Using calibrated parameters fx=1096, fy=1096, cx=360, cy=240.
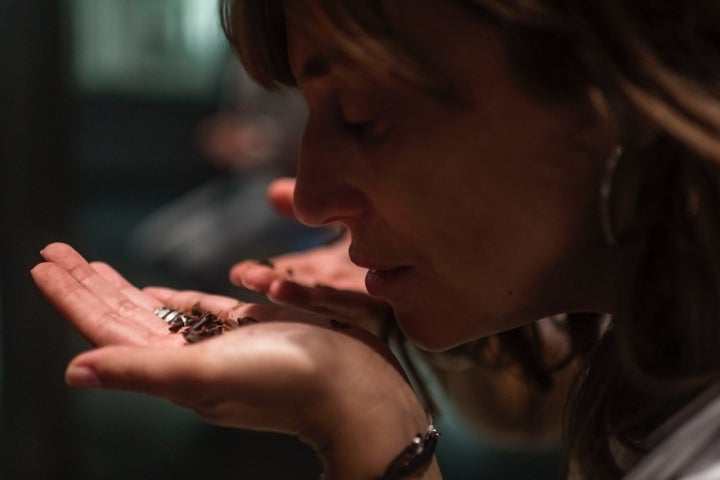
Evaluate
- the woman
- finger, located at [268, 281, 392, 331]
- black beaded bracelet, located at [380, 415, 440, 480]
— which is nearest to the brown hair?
the woman

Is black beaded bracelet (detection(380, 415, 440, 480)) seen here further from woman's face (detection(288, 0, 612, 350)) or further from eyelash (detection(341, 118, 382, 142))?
eyelash (detection(341, 118, 382, 142))

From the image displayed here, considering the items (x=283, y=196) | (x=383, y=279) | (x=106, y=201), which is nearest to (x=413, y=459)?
(x=383, y=279)

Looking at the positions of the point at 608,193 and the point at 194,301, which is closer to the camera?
the point at 608,193

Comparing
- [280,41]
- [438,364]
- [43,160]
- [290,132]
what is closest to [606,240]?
[280,41]

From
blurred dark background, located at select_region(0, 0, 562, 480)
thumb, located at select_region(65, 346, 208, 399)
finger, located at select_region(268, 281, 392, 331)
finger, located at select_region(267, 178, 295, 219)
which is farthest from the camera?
blurred dark background, located at select_region(0, 0, 562, 480)

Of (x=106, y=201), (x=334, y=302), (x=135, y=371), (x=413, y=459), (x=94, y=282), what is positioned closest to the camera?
(x=135, y=371)

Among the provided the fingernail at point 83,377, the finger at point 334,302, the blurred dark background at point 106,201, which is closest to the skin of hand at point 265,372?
the fingernail at point 83,377

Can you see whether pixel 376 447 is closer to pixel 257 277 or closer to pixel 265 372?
pixel 265 372
